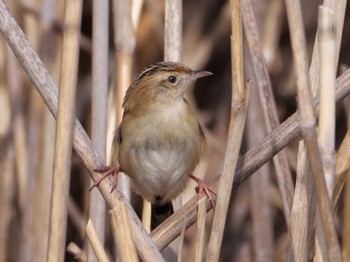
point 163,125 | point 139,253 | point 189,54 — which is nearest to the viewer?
point 139,253

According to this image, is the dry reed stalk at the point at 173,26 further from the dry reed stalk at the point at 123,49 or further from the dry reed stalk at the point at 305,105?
the dry reed stalk at the point at 305,105

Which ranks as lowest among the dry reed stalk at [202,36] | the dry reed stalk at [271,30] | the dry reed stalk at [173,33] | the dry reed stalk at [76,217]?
the dry reed stalk at [76,217]

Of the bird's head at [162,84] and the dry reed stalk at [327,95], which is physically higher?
the bird's head at [162,84]

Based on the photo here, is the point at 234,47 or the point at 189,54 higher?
the point at 189,54

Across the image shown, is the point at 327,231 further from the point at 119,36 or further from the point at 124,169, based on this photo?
the point at 119,36

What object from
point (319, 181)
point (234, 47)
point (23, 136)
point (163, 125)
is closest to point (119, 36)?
point (163, 125)

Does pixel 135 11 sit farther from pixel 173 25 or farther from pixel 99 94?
pixel 99 94

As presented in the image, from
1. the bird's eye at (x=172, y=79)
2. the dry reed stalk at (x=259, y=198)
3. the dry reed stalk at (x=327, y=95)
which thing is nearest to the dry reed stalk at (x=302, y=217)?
the dry reed stalk at (x=327, y=95)
